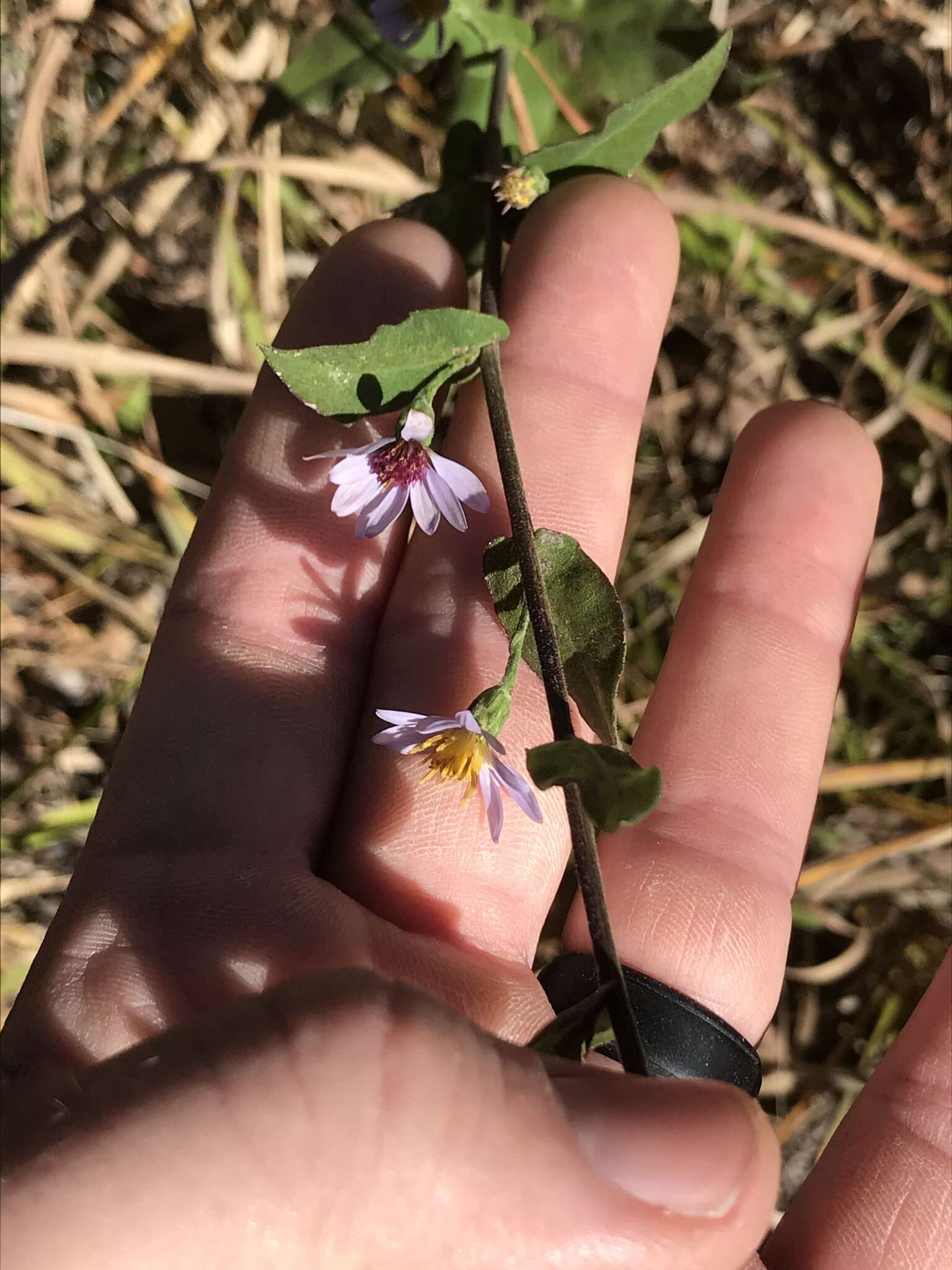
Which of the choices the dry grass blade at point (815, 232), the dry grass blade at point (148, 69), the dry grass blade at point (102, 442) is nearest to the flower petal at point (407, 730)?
the dry grass blade at point (102, 442)

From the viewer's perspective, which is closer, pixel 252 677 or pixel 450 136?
pixel 252 677

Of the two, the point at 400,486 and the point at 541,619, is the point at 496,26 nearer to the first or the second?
the point at 400,486

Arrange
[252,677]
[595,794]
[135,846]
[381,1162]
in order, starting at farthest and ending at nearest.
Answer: [252,677] < [135,846] < [595,794] < [381,1162]

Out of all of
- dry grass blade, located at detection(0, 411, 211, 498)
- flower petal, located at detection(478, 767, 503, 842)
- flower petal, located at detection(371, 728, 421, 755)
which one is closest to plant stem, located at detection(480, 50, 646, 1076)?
flower petal, located at detection(478, 767, 503, 842)

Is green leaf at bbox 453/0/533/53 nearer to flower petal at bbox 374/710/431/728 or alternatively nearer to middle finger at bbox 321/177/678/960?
middle finger at bbox 321/177/678/960

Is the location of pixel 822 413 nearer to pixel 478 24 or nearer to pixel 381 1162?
pixel 478 24

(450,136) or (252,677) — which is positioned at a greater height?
(450,136)

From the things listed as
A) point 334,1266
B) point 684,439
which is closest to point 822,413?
point 684,439
